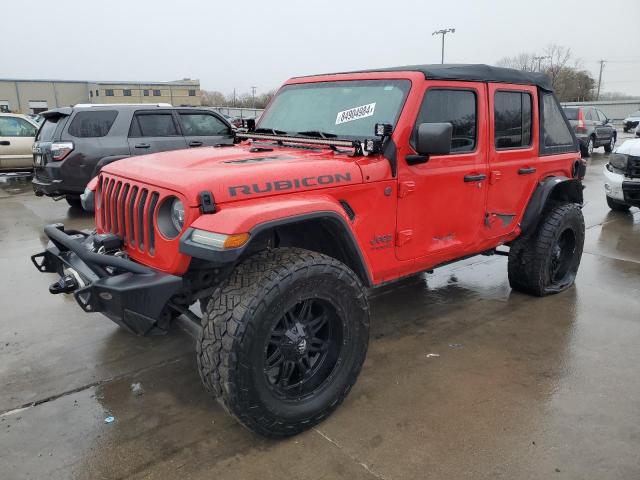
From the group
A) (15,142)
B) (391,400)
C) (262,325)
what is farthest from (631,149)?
(15,142)

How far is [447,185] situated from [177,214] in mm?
1872

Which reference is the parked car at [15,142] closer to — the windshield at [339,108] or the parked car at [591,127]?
the windshield at [339,108]

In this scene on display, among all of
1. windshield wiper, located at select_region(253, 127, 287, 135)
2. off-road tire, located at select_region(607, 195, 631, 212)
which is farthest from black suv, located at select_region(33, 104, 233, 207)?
off-road tire, located at select_region(607, 195, 631, 212)

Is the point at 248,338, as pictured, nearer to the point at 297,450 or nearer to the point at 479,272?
the point at 297,450

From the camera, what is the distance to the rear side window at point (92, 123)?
320 inches

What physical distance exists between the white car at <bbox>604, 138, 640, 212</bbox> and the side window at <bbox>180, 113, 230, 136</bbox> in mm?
6637

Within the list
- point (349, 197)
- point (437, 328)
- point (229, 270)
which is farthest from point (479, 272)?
point (229, 270)

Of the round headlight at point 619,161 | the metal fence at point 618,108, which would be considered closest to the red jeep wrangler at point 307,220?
the round headlight at point 619,161

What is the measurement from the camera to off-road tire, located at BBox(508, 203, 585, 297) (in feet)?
14.6

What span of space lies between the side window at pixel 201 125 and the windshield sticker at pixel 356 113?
6198mm

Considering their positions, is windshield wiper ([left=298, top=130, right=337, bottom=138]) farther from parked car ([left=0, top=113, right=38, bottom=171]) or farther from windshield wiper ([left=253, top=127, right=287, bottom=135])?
parked car ([left=0, top=113, right=38, bottom=171])

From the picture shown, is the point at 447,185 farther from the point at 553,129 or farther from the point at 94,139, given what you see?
the point at 94,139

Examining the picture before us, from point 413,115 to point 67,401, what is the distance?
9.21 feet

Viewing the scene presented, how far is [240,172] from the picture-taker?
8.63 ft
